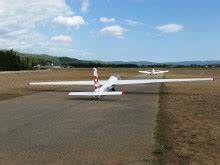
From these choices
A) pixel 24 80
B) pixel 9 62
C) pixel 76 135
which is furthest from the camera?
pixel 9 62

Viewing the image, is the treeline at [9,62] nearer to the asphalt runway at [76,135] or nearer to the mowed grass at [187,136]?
the asphalt runway at [76,135]

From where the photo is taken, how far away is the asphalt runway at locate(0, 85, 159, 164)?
417 inches

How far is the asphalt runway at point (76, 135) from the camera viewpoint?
1058 cm

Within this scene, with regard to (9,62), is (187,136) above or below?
above

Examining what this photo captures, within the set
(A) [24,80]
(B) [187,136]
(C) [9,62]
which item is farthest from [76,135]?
(C) [9,62]

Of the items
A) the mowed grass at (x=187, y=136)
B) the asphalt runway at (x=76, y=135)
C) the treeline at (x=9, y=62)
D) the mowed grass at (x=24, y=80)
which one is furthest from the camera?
the treeline at (x=9, y=62)

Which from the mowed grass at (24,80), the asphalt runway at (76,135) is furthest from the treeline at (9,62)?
the asphalt runway at (76,135)

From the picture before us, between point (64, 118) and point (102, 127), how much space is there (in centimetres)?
293

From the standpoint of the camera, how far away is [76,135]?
45.3 ft

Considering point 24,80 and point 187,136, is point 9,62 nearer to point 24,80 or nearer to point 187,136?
point 24,80

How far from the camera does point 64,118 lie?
1797 cm

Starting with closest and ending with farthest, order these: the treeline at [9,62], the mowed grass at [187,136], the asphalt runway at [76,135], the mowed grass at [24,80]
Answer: the asphalt runway at [76,135], the mowed grass at [187,136], the mowed grass at [24,80], the treeline at [9,62]

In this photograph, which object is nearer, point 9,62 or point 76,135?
point 76,135

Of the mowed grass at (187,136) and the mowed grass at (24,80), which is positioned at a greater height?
the mowed grass at (187,136)
